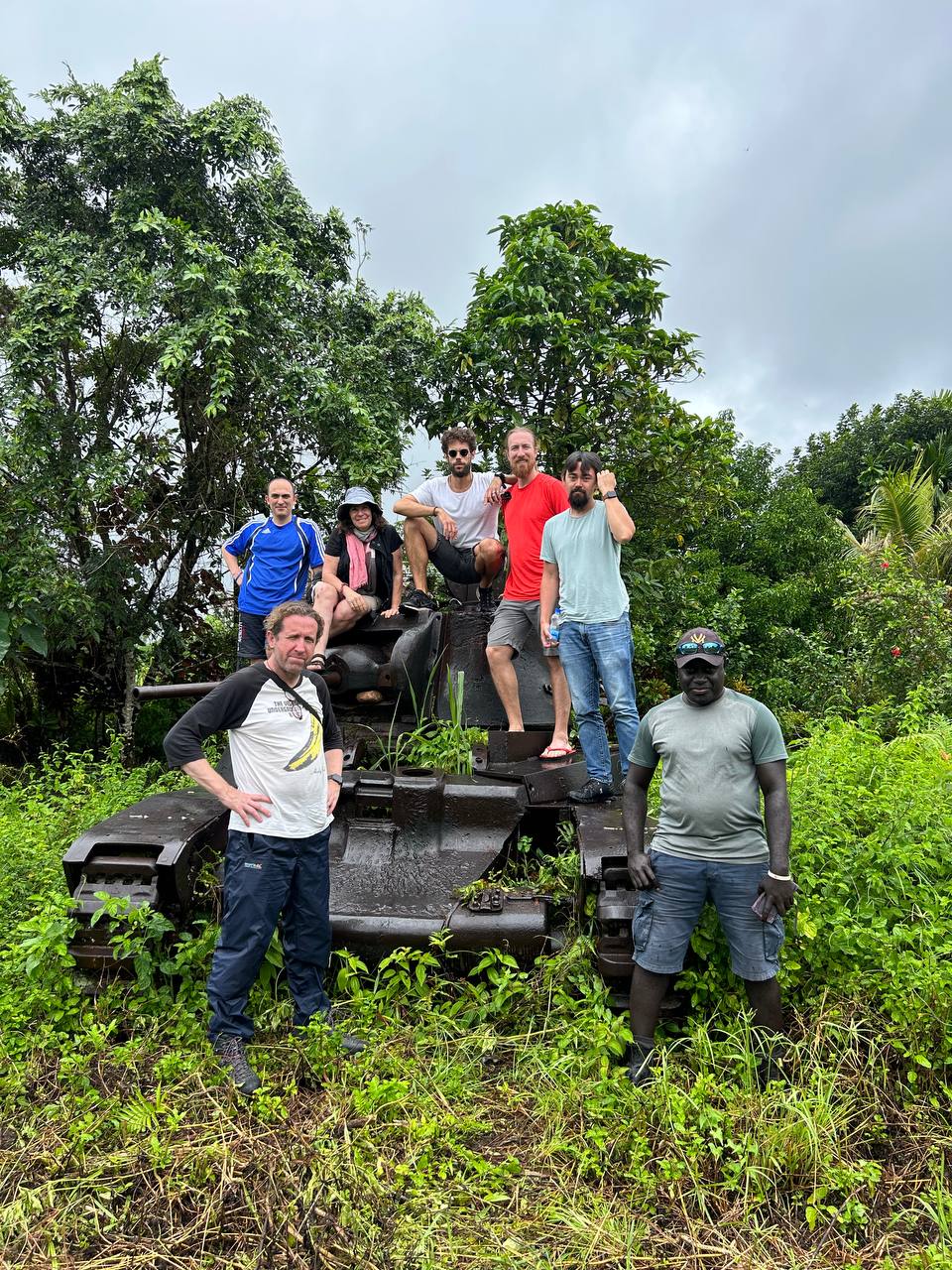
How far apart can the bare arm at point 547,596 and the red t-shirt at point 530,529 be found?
0.35 meters

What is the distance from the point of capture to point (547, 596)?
528 cm

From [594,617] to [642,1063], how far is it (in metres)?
2.10

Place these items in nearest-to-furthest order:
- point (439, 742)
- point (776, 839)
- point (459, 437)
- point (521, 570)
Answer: point (776, 839) < point (439, 742) < point (521, 570) < point (459, 437)

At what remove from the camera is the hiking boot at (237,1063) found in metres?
3.62

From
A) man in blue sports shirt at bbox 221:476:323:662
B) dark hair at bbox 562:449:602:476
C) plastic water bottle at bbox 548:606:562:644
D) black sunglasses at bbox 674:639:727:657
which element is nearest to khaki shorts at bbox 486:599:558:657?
plastic water bottle at bbox 548:606:562:644

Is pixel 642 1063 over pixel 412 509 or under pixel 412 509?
under

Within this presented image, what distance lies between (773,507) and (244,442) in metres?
9.68

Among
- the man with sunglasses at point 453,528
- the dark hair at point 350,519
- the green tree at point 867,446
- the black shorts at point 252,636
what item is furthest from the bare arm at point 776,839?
the green tree at point 867,446

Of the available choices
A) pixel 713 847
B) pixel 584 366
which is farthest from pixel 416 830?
pixel 584 366

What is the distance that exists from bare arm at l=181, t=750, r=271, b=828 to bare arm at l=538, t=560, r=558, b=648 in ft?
6.77

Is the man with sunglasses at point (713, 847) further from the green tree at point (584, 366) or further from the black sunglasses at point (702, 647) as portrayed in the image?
the green tree at point (584, 366)

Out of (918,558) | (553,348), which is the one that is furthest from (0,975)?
(918,558)

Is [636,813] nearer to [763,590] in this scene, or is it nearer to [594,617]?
[594,617]

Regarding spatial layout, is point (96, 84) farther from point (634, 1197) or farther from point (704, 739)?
point (634, 1197)
